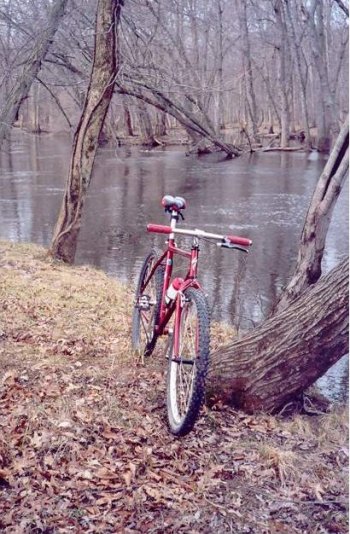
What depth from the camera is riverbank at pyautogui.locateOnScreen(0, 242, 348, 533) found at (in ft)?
9.62

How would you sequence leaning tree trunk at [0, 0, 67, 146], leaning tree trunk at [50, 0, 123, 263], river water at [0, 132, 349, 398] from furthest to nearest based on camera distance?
leaning tree trunk at [0, 0, 67, 146]
river water at [0, 132, 349, 398]
leaning tree trunk at [50, 0, 123, 263]

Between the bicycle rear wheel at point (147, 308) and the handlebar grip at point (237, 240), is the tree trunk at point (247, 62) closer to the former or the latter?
the bicycle rear wheel at point (147, 308)

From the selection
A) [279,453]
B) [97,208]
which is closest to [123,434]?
[279,453]

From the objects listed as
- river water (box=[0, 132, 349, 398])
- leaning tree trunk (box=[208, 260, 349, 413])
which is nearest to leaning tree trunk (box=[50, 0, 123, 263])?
river water (box=[0, 132, 349, 398])

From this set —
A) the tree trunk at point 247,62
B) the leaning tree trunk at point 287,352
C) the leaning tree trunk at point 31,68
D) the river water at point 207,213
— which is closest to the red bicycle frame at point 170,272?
the leaning tree trunk at point 287,352

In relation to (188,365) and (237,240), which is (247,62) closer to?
(237,240)

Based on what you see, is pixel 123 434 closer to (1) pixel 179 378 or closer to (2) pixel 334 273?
(1) pixel 179 378

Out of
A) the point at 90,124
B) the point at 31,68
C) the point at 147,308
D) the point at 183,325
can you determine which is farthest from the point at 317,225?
the point at 31,68

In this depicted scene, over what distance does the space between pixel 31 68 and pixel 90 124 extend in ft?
7.07

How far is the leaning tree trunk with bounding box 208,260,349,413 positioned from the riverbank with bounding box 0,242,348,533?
16cm

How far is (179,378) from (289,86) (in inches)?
1300

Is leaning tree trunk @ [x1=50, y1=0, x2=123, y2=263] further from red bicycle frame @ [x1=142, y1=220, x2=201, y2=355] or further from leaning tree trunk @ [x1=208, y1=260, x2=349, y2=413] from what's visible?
leaning tree trunk @ [x1=208, y1=260, x2=349, y2=413]

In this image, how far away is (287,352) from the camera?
4008 millimetres

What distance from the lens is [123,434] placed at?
369 centimetres
